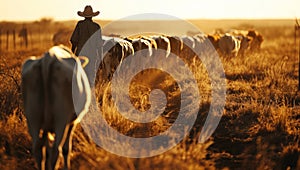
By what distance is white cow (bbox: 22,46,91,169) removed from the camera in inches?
199

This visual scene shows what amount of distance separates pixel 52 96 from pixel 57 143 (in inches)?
19.1

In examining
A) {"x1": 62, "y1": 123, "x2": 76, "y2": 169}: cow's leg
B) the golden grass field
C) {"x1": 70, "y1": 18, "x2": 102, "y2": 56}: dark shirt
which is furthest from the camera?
{"x1": 70, "y1": 18, "x2": 102, "y2": 56}: dark shirt

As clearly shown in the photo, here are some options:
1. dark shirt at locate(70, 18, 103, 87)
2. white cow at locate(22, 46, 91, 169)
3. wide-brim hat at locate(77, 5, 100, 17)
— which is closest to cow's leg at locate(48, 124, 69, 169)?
white cow at locate(22, 46, 91, 169)

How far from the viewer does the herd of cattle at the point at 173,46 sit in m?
12.9

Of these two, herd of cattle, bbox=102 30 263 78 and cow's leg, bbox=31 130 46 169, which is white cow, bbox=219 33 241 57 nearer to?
herd of cattle, bbox=102 30 263 78

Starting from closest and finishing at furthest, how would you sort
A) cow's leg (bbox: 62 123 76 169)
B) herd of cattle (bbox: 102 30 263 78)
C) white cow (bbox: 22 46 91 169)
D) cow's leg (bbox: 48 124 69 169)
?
white cow (bbox: 22 46 91 169) → cow's leg (bbox: 48 124 69 169) → cow's leg (bbox: 62 123 76 169) → herd of cattle (bbox: 102 30 263 78)

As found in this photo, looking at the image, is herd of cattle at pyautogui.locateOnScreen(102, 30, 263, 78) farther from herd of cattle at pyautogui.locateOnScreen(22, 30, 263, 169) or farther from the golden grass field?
herd of cattle at pyautogui.locateOnScreen(22, 30, 263, 169)

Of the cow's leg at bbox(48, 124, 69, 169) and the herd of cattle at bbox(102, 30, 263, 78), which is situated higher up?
the cow's leg at bbox(48, 124, 69, 169)

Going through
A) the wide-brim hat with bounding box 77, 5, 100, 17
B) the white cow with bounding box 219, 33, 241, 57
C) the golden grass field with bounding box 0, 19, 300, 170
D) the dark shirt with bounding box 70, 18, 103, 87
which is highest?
the wide-brim hat with bounding box 77, 5, 100, 17

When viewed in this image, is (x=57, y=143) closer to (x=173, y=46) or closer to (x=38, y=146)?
(x=38, y=146)

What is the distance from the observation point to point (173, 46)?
2047 centimetres

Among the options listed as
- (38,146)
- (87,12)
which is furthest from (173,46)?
(38,146)

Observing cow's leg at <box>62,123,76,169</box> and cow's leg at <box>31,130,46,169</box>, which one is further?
cow's leg at <box>62,123,76,169</box>

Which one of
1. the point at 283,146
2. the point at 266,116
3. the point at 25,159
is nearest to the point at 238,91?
the point at 266,116
